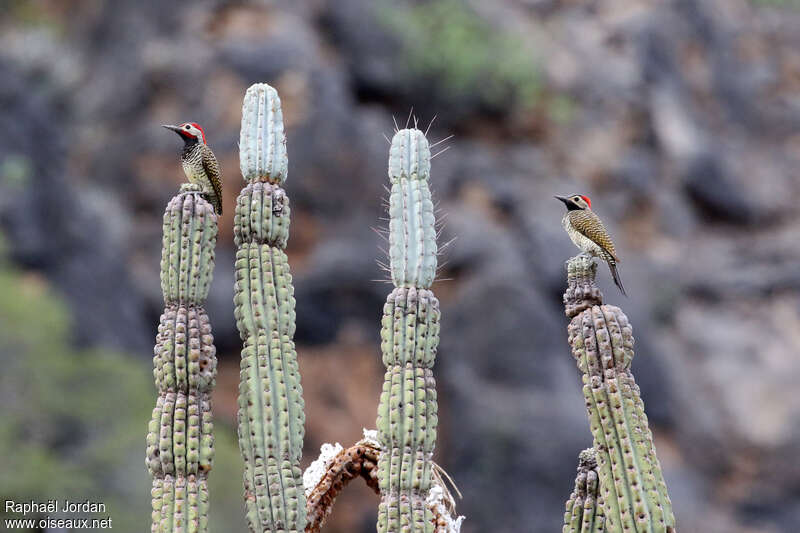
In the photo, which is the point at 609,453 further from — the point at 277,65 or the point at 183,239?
the point at 277,65

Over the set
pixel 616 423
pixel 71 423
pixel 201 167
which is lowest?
pixel 616 423

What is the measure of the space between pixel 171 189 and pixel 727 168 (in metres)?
12.3

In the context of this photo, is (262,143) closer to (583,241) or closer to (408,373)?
(408,373)

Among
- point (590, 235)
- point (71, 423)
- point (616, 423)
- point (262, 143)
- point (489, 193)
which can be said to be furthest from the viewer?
point (489, 193)

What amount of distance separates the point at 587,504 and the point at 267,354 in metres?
2.11

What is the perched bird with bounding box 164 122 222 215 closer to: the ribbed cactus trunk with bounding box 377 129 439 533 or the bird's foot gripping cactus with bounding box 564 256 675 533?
the ribbed cactus trunk with bounding box 377 129 439 533

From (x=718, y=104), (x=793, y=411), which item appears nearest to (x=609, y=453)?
(x=793, y=411)

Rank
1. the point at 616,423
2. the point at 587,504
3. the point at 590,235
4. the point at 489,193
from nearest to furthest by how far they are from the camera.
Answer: the point at 616,423, the point at 587,504, the point at 590,235, the point at 489,193

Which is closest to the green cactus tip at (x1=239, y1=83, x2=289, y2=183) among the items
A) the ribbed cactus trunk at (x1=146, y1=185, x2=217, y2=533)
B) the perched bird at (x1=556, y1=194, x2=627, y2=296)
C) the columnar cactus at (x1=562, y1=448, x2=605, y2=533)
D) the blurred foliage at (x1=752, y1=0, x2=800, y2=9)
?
the ribbed cactus trunk at (x1=146, y1=185, x2=217, y2=533)

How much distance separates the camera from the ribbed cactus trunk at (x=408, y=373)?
7.05 metres

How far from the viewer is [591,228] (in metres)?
7.42

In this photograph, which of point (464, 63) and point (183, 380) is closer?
point (183, 380)

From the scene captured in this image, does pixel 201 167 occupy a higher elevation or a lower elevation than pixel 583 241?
higher

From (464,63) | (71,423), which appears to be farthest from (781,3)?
(71,423)
